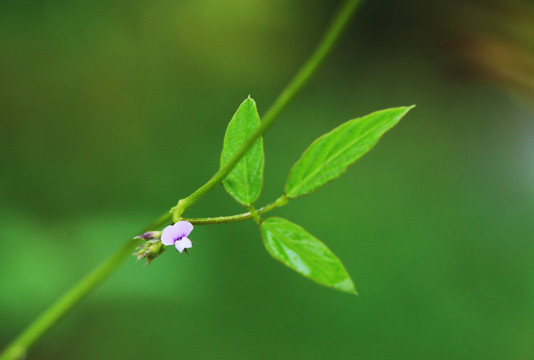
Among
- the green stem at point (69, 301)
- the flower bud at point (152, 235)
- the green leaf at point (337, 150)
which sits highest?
the green leaf at point (337, 150)

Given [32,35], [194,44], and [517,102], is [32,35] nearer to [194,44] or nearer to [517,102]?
[194,44]

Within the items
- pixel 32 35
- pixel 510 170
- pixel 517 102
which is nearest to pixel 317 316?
pixel 510 170

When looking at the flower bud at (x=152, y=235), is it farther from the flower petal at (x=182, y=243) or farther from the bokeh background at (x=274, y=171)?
the bokeh background at (x=274, y=171)

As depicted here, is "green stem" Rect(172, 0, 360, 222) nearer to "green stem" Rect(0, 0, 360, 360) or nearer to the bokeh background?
"green stem" Rect(0, 0, 360, 360)

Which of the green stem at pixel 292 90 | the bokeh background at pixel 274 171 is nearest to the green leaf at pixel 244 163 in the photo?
the green stem at pixel 292 90

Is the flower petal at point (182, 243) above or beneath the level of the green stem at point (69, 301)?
above

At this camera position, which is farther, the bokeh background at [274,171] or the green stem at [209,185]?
the bokeh background at [274,171]
